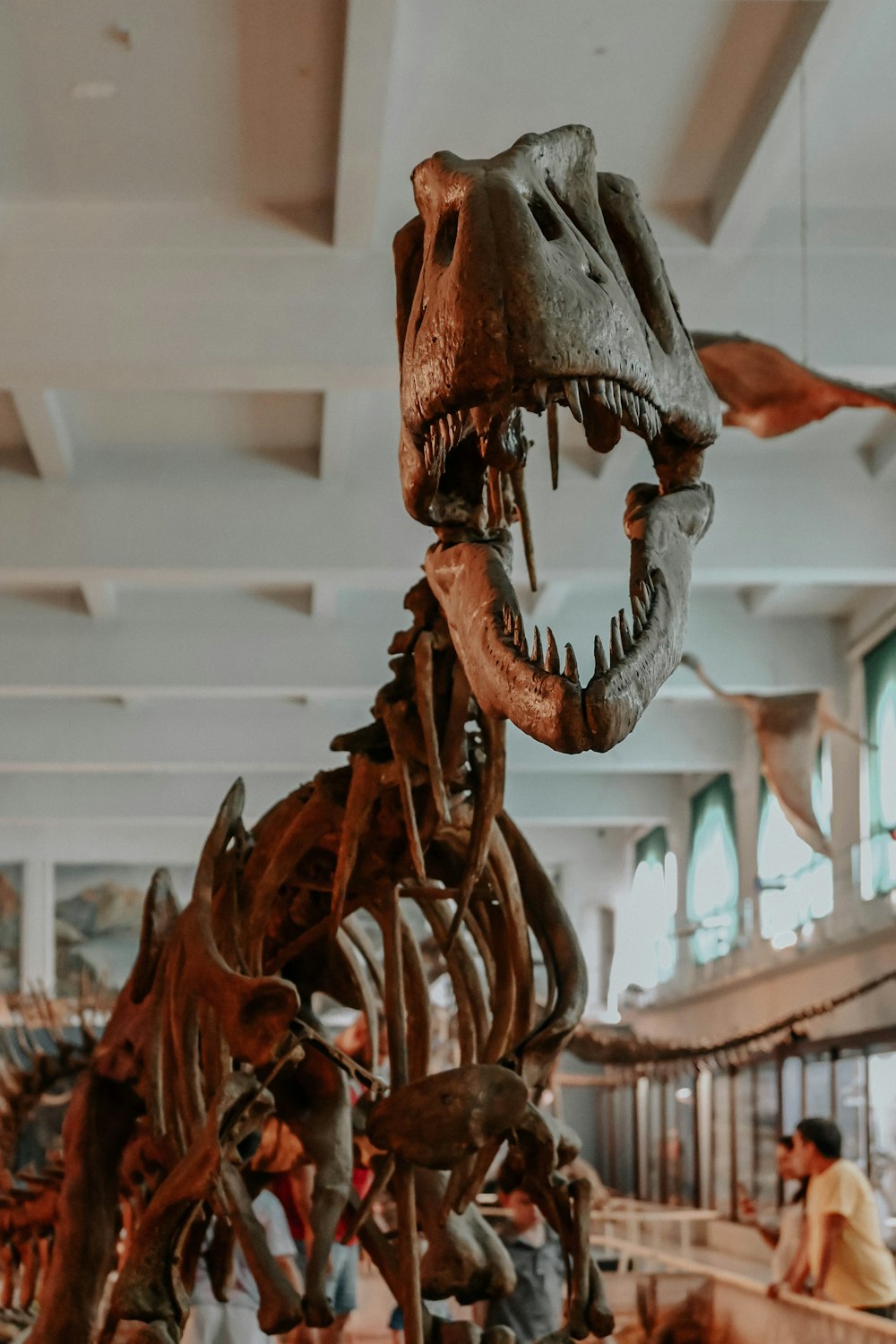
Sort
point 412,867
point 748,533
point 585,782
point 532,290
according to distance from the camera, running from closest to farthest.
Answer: point 532,290 → point 412,867 → point 748,533 → point 585,782

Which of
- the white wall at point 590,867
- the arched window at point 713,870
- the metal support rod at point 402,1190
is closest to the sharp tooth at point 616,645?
the metal support rod at point 402,1190

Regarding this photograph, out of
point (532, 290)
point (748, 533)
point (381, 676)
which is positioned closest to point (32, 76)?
point (532, 290)

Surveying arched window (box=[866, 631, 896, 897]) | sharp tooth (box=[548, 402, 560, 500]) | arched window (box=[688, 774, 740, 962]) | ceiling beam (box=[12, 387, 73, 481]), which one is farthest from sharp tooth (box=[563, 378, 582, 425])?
arched window (box=[688, 774, 740, 962])

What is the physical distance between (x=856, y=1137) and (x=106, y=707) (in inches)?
340

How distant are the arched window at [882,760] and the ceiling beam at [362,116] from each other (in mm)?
9175

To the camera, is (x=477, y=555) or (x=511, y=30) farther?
(x=511, y=30)

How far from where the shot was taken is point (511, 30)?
6750 mm

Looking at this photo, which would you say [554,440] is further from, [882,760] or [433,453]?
[882,760]

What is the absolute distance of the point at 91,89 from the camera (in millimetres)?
7016

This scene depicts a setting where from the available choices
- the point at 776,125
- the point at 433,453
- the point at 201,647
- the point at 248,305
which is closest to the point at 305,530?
the point at 248,305

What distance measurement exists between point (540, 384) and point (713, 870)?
2183 cm

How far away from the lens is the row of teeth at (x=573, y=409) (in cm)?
225

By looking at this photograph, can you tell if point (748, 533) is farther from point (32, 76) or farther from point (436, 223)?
point (436, 223)

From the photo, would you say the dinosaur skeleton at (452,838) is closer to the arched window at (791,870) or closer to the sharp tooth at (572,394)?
the sharp tooth at (572,394)
